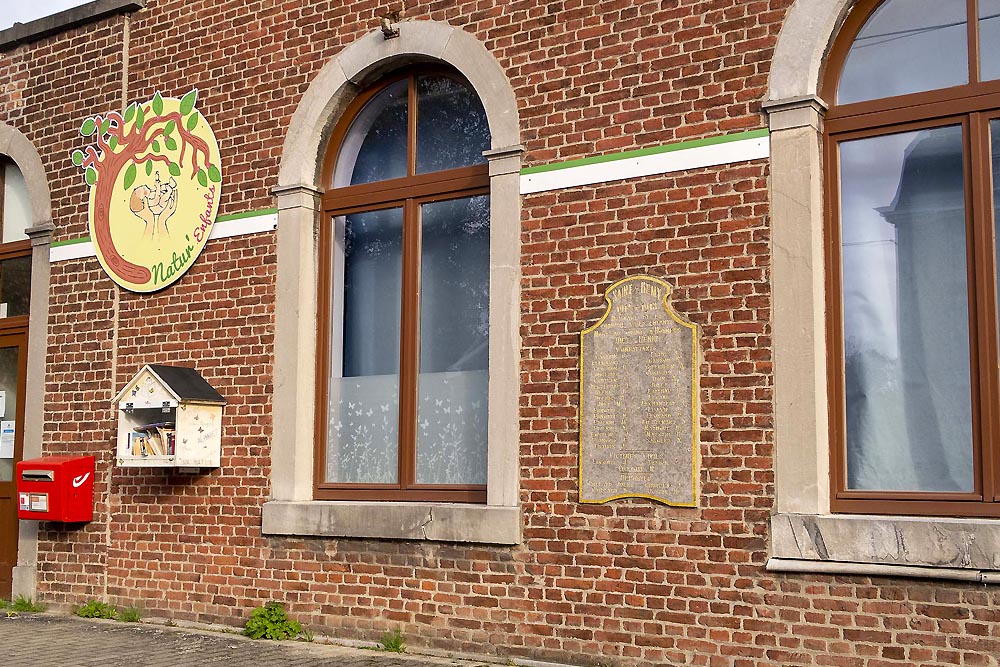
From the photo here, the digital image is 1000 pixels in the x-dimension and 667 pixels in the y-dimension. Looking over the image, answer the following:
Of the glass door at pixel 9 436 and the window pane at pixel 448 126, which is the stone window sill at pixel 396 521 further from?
the glass door at pixel 9 436

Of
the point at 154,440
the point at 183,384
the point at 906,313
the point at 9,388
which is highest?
the point at 906,313

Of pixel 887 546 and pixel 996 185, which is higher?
pixel 996 185

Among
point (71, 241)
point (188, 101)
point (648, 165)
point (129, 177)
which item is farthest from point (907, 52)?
point (71, 241)

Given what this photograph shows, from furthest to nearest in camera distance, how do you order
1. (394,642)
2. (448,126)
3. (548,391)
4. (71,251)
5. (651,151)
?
(71,251), (448,126), (394,642), (548,391), (651,151)

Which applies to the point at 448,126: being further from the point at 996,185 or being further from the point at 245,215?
the point at 996,185

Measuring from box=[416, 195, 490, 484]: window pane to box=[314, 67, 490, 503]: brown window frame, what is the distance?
0.07 metres

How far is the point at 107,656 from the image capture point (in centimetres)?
775

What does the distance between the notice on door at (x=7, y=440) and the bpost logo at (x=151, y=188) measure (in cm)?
194

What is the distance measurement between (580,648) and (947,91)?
12.9ft

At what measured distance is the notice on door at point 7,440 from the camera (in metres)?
10.5

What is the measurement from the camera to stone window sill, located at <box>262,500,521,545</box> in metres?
7.46

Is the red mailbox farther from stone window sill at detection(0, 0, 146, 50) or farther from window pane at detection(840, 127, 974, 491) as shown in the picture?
window pane at detection(840, 127, 974, 491)

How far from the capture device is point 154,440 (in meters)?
8.89

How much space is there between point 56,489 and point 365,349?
2965 millimetres
